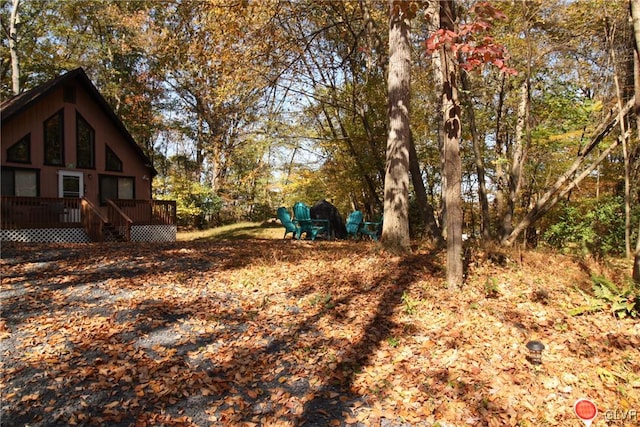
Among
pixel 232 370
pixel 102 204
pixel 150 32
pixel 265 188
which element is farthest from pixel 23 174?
pixel 232 370

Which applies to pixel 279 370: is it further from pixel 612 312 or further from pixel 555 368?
pixel 612 312

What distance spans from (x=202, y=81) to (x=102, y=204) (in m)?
Result: 9.30

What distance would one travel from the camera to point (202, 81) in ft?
69.4

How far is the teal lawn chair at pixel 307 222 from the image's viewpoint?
11672 mm

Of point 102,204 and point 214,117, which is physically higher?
point 214,117

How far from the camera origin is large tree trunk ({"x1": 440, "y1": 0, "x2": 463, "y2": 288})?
441 centimetres

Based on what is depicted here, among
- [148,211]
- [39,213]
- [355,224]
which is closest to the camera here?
[355,224]

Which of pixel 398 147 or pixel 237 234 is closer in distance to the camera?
pixel 398 147

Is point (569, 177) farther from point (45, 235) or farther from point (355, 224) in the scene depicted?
point (45, 235)

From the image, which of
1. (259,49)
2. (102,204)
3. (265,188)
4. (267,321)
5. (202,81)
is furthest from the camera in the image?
(265,188)

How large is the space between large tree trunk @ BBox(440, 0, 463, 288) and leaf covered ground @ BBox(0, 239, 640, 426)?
1.35 ft

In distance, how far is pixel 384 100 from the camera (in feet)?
36.6

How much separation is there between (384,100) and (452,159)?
7094 mm

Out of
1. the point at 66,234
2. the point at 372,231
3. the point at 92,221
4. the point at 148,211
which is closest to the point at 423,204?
the point at 372,231
